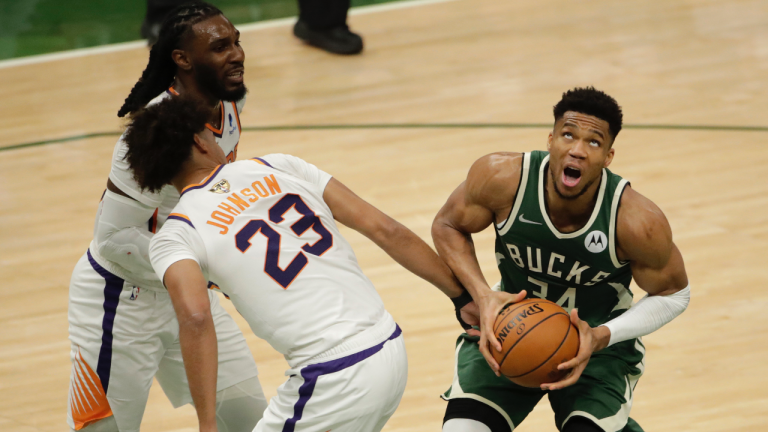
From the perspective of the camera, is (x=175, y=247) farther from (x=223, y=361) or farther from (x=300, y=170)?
(x=223, y=361)

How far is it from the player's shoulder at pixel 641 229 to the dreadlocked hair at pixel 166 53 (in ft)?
5.70

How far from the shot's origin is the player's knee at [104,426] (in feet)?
11.6

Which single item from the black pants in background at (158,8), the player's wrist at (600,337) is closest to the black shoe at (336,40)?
the black pants in background at (158,8)

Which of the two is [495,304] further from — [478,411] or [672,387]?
[672,387]

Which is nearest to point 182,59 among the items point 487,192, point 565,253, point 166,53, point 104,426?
point 166,53

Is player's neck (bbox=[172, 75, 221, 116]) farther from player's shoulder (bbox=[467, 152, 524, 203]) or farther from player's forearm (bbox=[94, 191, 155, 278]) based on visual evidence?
player's shoulder (bbox=[467, 152, 524, 203])

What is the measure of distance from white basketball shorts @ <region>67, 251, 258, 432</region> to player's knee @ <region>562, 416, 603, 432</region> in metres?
1.34

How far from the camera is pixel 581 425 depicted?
3.02m

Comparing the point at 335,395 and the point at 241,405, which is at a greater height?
the point at 335,395

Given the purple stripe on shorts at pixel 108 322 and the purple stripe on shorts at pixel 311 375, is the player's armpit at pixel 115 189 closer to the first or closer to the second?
the purple stripe on shorts at pixel 108 322

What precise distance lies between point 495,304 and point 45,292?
3.46 m

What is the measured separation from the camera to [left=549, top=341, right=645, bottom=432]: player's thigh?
3045mm

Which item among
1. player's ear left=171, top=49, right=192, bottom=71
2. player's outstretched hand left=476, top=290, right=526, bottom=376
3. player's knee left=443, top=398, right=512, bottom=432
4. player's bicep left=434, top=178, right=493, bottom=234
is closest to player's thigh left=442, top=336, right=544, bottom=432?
player's knee left=443, top=398, right=512, bottom=432

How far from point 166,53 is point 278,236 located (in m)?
1.18
